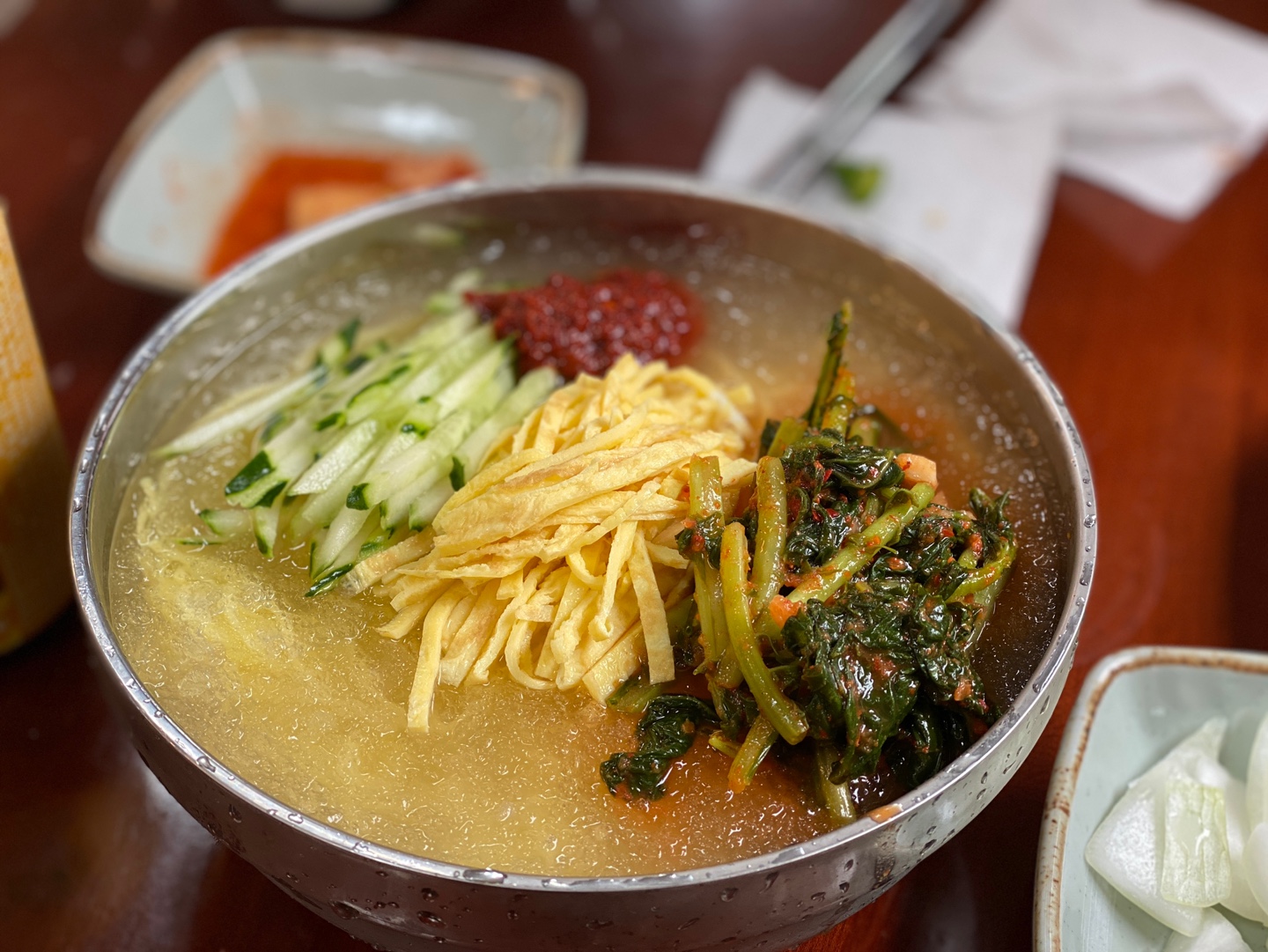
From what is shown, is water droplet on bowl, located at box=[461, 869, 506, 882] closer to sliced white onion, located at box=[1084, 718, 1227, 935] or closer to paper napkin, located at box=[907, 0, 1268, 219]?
sliced white onion, located at box=[1084, 718, 1227, 935]

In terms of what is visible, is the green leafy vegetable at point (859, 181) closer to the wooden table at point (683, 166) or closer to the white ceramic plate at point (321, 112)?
the wooden table at point (683, 166)

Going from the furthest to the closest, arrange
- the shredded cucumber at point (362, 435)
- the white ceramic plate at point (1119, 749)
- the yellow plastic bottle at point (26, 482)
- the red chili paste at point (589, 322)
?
the red chili paste at point (589, 322) → the yellow plastic bottle at point (26, 482) → the shredded cucumber at point (362, 435) → the white ceramic plate at point (1119, 749)

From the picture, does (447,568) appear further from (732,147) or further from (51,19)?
(51,19)

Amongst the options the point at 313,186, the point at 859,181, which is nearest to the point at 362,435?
the point at 313,186

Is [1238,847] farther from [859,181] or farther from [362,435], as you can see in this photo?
[859,181]

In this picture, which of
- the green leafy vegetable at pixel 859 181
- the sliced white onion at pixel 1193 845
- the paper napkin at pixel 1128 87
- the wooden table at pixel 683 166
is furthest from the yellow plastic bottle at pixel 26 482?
the paper napkin at pixel 1128 87
